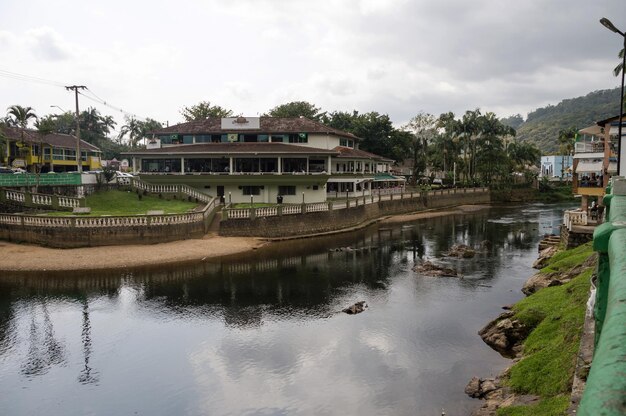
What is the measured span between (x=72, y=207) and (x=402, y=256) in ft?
113

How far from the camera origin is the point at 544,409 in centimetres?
1406

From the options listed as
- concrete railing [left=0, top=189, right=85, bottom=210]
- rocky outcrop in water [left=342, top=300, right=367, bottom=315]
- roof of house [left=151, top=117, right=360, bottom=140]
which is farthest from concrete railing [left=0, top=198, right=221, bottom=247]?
roof of house [left=151, top=117, right=360, bottom=140]

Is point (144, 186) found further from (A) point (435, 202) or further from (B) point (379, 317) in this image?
(A) point (435, 202)

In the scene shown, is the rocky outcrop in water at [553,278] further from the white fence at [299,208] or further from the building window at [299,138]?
the building window at [299,138]

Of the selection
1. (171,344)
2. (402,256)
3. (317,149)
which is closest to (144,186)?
(317,149)

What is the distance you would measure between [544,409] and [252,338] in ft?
53.2

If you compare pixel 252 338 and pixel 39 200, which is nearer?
pixel 252 338

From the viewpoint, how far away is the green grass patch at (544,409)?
43.2ft

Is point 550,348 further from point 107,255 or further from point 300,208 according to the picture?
point 300,208

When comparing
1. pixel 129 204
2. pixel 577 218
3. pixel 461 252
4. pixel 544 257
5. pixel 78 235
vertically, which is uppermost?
pixel 129 204

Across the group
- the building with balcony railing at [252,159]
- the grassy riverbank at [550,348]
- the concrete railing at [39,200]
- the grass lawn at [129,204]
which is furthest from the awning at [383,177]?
the grassy riverbank at [550,348]

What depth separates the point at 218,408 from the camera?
19453 mm

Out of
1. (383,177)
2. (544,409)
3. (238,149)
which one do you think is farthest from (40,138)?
(544,409)

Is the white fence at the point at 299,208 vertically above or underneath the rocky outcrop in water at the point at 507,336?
above
